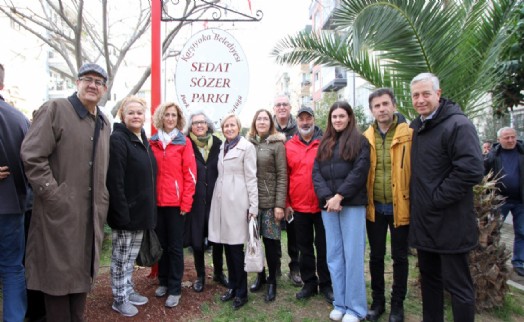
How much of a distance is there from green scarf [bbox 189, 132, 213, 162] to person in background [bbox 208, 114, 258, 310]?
275 mm

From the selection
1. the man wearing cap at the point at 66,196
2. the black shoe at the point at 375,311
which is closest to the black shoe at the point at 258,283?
the black shoe at the point at 375,311

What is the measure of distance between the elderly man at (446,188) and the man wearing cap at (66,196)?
103 inches

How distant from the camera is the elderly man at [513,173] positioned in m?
5.55

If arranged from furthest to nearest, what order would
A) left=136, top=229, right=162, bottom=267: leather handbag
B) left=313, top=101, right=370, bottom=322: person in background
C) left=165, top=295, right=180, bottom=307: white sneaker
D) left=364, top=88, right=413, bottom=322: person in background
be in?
1. left=165, top=295, right=180, bottom=307: white sneaker
2. left=136, top=229, right=162, bottom=267: leather handbag
3. left=313, top=101, right=370, bottom=322: person in background
4. left=364, top=88, right=413, bottom=322: person in background

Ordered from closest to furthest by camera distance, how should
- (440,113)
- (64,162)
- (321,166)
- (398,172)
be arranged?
(64,162), (440,113), (398,172), (321,166)

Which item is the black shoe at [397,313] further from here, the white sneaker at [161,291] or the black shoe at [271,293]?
the white sneaker at [161,291]

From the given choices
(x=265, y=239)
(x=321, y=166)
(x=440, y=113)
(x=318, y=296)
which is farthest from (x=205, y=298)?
(x=440, y=113)

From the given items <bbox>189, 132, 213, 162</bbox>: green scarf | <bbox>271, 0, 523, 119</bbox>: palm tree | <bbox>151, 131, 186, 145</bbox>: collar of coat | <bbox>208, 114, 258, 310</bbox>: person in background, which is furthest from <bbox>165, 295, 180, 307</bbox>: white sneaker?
<bbox>271, 0, 523, 119</bbox>: palm tree

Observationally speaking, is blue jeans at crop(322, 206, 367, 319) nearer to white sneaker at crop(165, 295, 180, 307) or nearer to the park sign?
white sneaker at crop(165, 295, 180, 307)

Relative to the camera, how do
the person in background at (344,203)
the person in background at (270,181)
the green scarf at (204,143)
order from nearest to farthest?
1. the person in background at (344,203)
2. the person in background at (270,181)
3. the green scarf at (204,143)

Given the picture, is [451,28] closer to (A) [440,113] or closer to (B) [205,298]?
(A) [440,113]

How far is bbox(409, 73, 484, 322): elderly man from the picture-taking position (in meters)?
2.86

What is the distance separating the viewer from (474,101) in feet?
14.3

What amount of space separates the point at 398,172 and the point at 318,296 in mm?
1756
